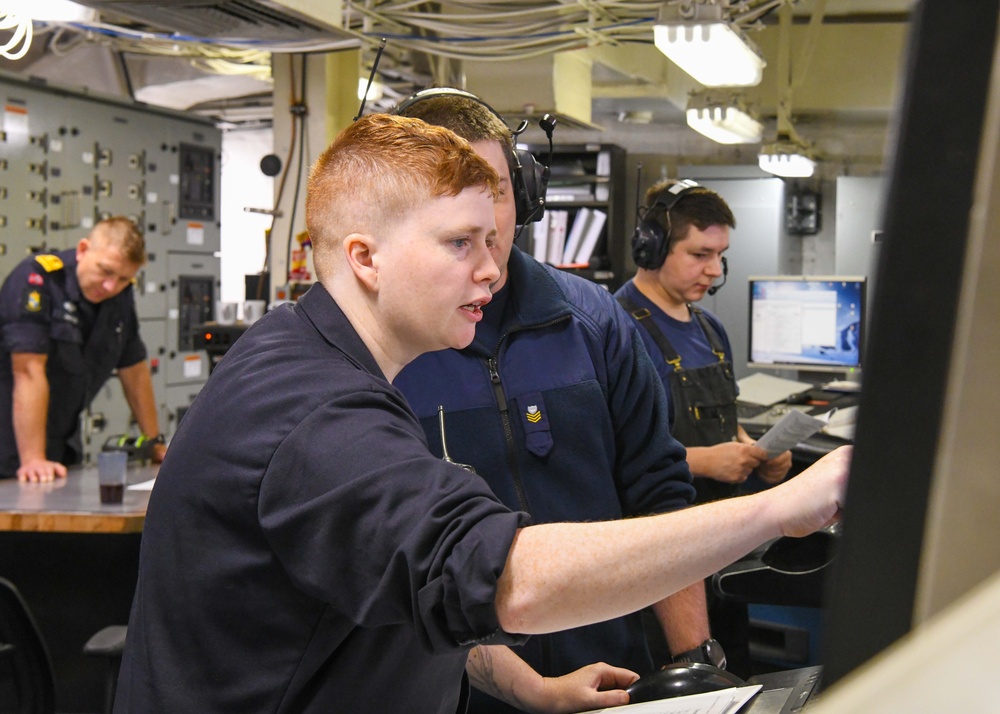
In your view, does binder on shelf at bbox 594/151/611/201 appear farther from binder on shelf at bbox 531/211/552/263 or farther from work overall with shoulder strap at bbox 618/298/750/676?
work overall with shoulder strap at bbox 618/298/750/676

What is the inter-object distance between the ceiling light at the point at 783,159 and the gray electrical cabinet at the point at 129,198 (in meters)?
3.48

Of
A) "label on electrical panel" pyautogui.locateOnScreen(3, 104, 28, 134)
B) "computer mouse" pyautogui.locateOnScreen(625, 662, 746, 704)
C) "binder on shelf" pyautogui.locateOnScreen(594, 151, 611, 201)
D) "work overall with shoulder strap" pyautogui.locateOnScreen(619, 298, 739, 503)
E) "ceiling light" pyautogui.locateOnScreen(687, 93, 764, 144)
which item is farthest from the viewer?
"binder on shelf" pyautogui.locateOnScreen(594, 151, 611, 201)

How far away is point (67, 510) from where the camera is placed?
9.30 feet

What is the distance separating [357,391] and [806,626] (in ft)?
8.10

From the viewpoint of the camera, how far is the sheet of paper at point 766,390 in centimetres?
443

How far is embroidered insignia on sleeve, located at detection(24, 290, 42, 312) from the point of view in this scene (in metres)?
3.69

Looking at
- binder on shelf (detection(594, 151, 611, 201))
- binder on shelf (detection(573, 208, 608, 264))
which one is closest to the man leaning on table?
binder on shelf (detection(573, 208, 608, 264))

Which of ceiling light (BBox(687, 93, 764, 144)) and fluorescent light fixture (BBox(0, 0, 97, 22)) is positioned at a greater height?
ceiling light (BBox(687, 93, 764, 144))

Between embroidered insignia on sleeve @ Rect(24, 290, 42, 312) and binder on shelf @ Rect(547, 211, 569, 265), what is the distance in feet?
11.6

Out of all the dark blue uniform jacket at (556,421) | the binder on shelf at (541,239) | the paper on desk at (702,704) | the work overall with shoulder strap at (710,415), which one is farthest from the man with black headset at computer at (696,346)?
the binder on shelf at (541,239)

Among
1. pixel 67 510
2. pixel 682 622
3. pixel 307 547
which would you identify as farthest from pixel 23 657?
pixel 307 547

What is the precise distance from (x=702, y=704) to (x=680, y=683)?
0.19 metres

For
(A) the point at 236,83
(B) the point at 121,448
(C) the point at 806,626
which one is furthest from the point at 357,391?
(A) the point at 236,83

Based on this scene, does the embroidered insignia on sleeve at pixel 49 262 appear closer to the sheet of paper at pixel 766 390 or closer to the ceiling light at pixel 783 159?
the sheet of paper at pixel 766 390
